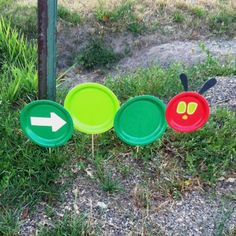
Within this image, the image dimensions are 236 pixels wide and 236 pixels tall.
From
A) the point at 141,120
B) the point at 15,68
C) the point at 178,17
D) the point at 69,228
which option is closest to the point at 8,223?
the point at 69,228

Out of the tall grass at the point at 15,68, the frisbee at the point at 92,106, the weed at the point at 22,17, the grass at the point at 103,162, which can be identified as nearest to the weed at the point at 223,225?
the grass at the point at 103,162

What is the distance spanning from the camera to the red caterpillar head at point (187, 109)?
7.47 feet

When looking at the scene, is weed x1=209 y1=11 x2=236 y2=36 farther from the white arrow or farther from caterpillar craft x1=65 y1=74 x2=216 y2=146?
the white arrow

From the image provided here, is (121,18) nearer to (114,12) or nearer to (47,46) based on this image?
(114,12)

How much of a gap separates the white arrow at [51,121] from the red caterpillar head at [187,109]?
534 millimetres

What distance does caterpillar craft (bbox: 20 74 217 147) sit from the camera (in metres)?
2.28

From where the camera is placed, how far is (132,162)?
9.17ft

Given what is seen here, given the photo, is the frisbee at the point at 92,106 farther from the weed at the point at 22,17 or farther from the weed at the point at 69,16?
the weed at the point at 69,16

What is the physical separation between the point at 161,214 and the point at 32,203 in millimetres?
705

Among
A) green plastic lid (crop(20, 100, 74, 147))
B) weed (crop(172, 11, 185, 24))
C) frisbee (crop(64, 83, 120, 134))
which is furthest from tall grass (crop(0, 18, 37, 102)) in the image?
weed (crop(172, 11, 185, 24))

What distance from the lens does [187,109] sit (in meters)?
2.33

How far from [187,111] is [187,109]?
2 cm

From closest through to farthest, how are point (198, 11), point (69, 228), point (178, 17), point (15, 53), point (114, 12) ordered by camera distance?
point (69, 228), point (15, 53), point (114, 12), point (178, 17), point (198, 11)

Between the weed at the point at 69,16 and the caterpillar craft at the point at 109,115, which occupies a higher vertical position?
the caterpillar craft at the point at 109,115
